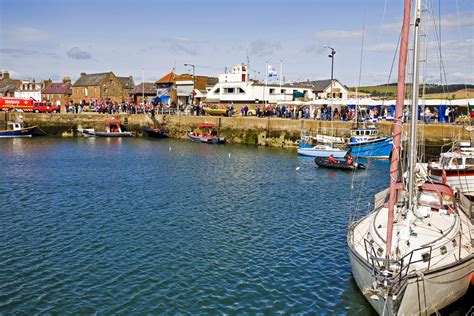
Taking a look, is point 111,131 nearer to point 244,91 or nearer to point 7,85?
point 244,91

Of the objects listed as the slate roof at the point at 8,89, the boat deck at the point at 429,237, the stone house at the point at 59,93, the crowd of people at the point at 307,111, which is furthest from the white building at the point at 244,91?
the boat deck at the point at 429,237

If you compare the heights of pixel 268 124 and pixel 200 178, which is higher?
pixel 268 124

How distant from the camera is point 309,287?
18.5 metres

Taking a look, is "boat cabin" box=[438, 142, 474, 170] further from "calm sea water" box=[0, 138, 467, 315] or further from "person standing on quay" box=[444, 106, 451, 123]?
"person standing on quay" box=[444, 106, 451, 123]

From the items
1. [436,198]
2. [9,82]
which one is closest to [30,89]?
[9,82]

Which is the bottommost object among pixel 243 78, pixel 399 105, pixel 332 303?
pixel 332 303

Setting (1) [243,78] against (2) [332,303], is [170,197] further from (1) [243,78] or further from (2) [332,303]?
(1) [243,78]

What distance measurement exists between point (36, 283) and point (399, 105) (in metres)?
14.8

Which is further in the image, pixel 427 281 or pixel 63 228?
pixel 63 228

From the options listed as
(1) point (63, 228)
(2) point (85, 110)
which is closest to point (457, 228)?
(1) point (63, 228)

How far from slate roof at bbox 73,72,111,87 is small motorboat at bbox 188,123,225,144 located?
38.4m

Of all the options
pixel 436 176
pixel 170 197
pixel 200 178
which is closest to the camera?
pixel 436 176

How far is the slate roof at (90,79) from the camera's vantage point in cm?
10094

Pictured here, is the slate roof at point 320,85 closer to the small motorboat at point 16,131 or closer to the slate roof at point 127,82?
the slate roof at point 127,82
